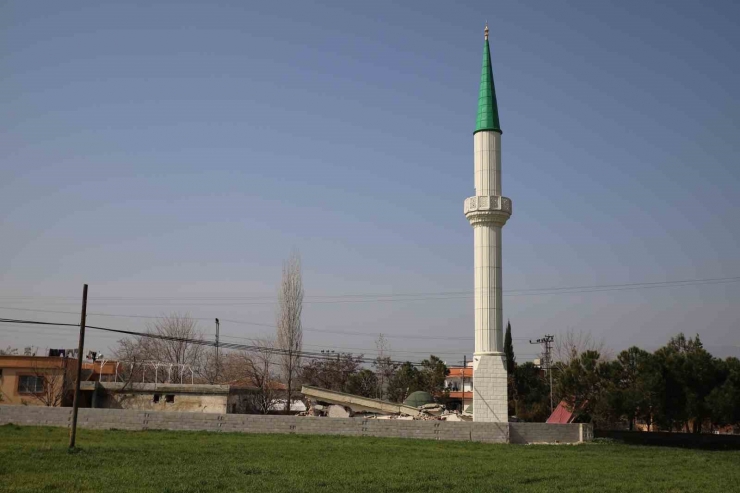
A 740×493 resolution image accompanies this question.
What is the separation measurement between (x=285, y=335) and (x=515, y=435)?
20.6 meters

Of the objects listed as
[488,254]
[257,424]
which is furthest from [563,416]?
[257,424]

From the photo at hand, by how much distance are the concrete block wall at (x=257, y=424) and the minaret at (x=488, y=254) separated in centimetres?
128

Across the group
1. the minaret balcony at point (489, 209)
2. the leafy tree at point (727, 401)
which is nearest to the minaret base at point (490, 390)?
the minaret balcony at point (489, 209)

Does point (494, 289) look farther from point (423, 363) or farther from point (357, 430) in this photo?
point (423, 363)

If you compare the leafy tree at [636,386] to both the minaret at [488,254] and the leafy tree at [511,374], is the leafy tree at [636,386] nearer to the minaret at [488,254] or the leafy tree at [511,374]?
the minaret at [488,254]

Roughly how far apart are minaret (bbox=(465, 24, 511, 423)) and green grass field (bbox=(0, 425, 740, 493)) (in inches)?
136

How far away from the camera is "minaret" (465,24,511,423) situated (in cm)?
3428

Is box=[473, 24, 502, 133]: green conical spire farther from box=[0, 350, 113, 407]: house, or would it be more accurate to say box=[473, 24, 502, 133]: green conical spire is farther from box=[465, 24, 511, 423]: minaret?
box=[0, 350, 113, 407]: house

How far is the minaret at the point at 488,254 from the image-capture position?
34281mm

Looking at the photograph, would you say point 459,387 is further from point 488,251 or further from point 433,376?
point 488,251

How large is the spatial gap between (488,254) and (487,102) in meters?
8.04

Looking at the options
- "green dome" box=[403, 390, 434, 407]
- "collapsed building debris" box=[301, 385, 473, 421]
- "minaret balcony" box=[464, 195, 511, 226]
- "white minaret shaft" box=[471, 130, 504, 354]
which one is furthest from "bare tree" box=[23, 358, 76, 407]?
"minaret balcony" box=[464, 195, 511, 226]

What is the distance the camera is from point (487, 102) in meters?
37.0

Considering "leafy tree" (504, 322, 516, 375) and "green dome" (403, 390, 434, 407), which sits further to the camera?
"leafy tree" (504, 322, 516, 375)
